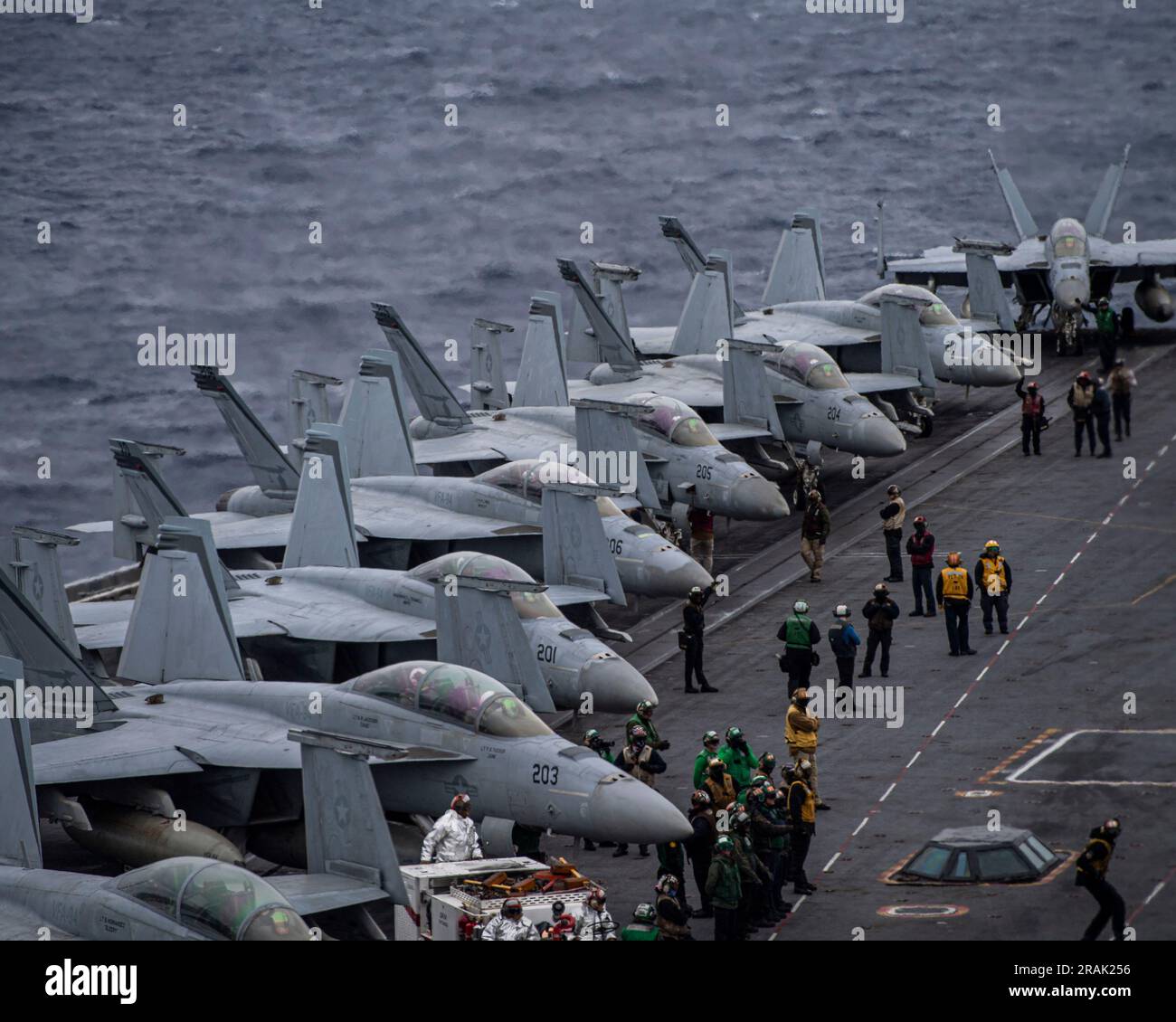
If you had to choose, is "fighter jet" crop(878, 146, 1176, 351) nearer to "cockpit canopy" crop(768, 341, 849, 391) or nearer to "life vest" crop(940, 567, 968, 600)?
"cockpit canopy" crop(768, 341, 849, 391)

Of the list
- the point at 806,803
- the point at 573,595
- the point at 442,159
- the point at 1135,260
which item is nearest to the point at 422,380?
the point at 573,595

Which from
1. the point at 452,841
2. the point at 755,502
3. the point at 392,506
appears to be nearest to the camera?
the point at 452,841

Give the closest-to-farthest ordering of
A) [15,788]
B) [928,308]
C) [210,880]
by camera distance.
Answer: [210,880] → [15,788] → [928,308]

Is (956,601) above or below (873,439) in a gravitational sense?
below

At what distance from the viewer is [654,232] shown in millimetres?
102562

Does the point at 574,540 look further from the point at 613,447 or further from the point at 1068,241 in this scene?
the point at 1068,241

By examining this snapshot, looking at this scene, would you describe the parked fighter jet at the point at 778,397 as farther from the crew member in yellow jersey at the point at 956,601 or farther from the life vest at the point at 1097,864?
the life vest at the point at 1097,864

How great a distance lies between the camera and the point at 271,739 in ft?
95.1

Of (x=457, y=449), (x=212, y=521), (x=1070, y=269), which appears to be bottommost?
(x=212, y=521)

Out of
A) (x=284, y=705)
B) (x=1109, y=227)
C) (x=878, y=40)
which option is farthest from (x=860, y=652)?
(x=878, y=40)

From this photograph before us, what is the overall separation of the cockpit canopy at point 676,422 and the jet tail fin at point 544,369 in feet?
21.9

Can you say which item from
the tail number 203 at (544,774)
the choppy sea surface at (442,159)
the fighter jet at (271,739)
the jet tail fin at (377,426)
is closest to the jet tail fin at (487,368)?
the jet tail fin at (377,426)

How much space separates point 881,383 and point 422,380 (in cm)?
942

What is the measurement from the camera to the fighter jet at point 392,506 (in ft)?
122
